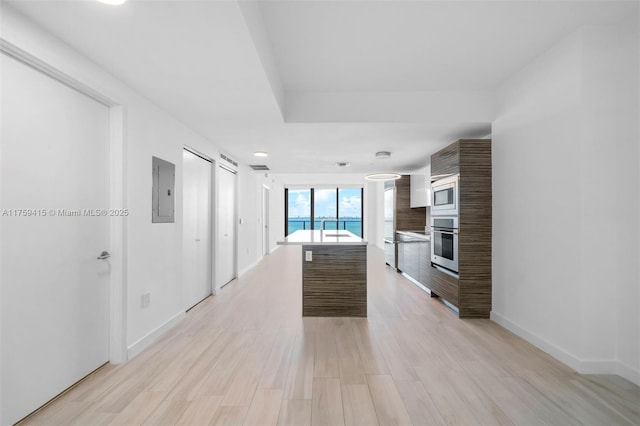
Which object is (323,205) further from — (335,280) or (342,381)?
(342,381)

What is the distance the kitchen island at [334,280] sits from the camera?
12.3ft

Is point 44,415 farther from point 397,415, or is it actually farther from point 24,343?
point 397,415

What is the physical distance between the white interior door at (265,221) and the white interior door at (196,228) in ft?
14.3

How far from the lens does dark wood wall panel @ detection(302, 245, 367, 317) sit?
12.4ft

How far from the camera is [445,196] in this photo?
13.1 ft

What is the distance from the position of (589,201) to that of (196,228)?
406 cm

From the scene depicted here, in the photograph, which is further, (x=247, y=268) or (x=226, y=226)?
(x=247, y=268)

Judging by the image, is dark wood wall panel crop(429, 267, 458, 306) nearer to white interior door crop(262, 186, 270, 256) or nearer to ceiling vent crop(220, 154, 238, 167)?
ceiling vent crop(220, 154, 238, 167)

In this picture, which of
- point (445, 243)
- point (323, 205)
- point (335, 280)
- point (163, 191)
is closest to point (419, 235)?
point (445, 243)

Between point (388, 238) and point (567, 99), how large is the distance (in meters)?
4.84

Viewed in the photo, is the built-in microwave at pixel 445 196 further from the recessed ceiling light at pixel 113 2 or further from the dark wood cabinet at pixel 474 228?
the recessed ceiling light at pixel 113 2

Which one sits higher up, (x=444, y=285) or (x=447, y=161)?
(x=447, y=161)

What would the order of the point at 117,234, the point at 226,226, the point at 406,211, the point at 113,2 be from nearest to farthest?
the point at 113,2
the point at 117,234
the point at 226,226
the point at 406,211

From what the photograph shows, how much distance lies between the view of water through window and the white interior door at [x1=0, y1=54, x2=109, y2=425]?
10.3 meters
